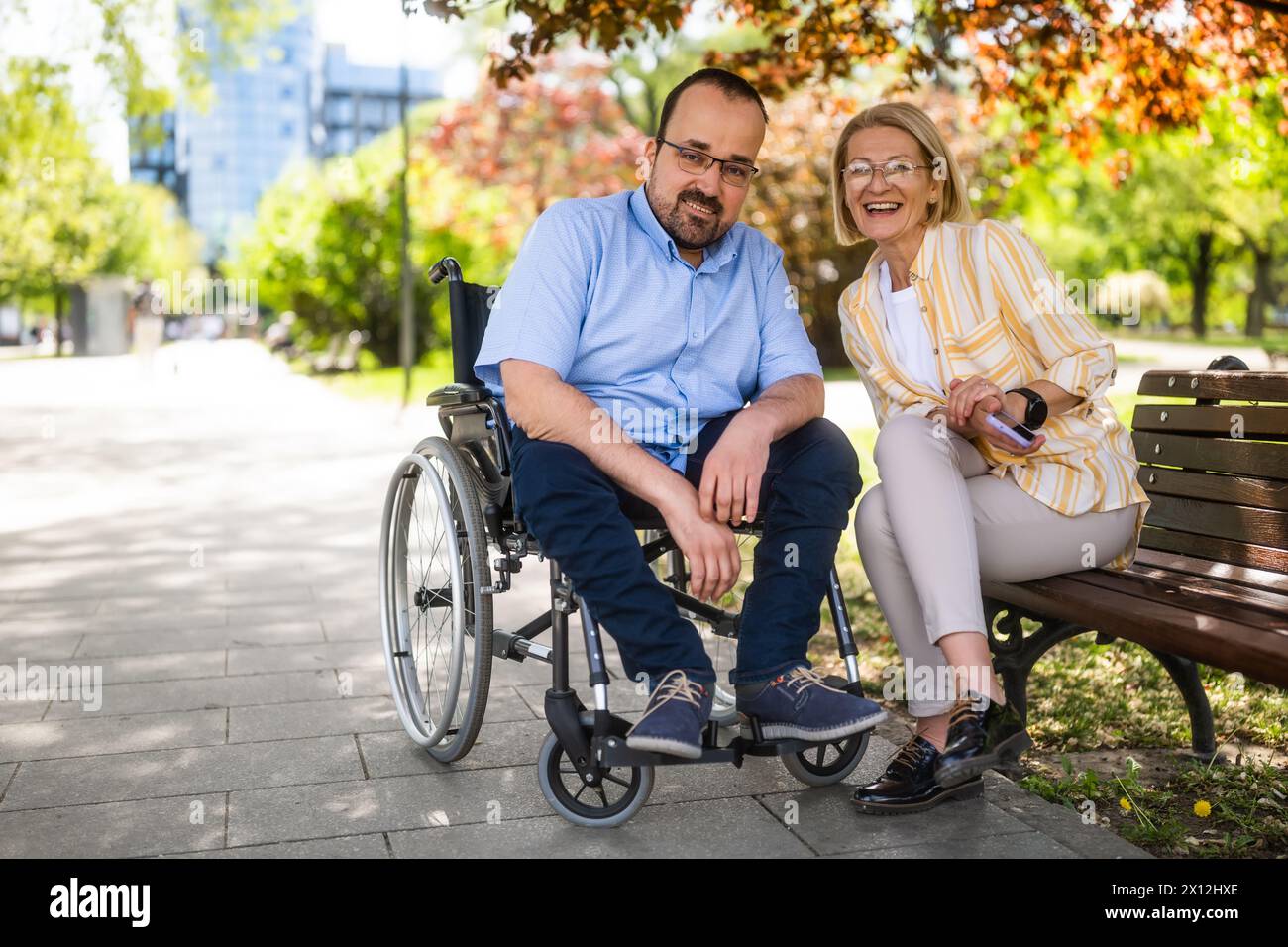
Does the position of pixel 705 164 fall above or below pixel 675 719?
above

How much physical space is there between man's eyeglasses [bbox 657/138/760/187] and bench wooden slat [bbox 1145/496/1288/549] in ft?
4.83

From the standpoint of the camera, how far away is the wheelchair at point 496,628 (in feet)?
9.63

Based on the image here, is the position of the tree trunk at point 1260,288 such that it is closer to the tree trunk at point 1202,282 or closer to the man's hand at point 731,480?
the tree trunk at point 1202,282

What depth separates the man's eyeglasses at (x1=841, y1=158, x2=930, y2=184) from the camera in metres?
3.40

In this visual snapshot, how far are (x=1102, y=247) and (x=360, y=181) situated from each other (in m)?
31.2

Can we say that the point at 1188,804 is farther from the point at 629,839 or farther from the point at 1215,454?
the point at 629,839

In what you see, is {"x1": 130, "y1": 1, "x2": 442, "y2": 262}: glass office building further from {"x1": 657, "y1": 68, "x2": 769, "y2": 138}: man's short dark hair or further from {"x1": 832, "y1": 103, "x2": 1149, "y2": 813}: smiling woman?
{"x1": 832, "y1": 103, "x2": 1149, "y2": 813}: smiling woman

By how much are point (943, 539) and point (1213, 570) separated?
2.79ft

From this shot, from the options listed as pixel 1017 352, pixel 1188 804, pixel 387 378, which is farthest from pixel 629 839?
pixel 387 378

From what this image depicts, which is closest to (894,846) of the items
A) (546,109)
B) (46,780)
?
(46,780)

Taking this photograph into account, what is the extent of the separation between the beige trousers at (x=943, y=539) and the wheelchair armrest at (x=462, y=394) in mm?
971

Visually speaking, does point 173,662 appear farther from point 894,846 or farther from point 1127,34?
point 1127,34

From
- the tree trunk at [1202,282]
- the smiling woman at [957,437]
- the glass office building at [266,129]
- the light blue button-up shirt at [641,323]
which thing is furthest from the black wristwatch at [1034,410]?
the glass office building at [266,129]

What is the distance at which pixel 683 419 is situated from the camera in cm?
344
